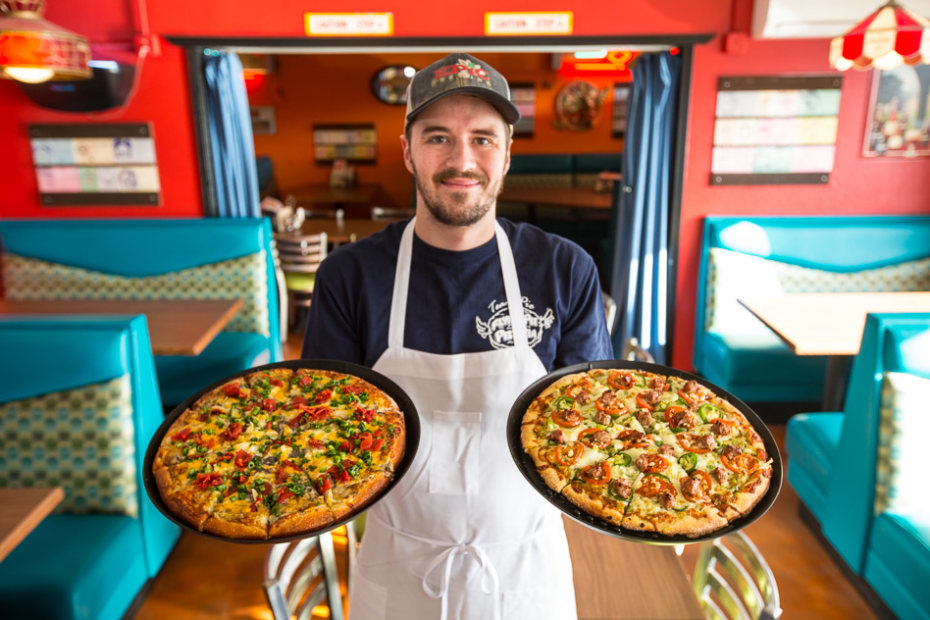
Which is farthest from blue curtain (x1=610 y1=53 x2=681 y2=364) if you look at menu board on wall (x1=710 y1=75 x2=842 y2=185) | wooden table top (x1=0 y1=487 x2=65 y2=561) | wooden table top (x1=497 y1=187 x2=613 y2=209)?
wooden table top (x1=0 y1=487 x2=65 y2=561)

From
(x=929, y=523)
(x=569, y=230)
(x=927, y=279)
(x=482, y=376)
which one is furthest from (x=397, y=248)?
(x=569, y=230)

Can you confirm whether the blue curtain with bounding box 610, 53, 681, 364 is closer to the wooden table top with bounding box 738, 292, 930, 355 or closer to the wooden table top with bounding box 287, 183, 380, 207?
the wooden table top with bounding box 738, 292, 930, 355

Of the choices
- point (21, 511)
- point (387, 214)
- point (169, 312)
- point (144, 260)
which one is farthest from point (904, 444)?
point (387, 214)

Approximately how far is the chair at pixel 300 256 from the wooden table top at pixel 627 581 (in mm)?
4311

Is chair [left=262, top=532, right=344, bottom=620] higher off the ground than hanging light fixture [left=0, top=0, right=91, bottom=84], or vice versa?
hanging light fixture [left=0, top=0, right=91, bottom=84]

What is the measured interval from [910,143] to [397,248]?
15.8 ft

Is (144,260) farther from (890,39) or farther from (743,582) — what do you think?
(890,39)

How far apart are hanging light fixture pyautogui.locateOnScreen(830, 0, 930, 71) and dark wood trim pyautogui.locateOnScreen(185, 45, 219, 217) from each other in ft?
13.8

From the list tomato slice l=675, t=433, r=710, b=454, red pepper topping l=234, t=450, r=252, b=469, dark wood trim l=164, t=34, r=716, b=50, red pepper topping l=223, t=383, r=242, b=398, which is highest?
dark wood trim l=164, t=34, r=716, b=50

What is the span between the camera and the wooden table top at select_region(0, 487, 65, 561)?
1.88 m

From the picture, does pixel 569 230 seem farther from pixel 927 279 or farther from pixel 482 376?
pixel 482 376

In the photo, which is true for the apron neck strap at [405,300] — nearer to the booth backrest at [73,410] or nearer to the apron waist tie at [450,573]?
the apron waist tie at [450,573]

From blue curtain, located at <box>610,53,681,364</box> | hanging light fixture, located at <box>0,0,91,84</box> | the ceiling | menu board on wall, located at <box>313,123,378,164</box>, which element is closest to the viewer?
hanging light fixture, located at <box>0,0,91,84</box>

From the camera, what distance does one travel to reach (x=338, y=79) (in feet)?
32.6
